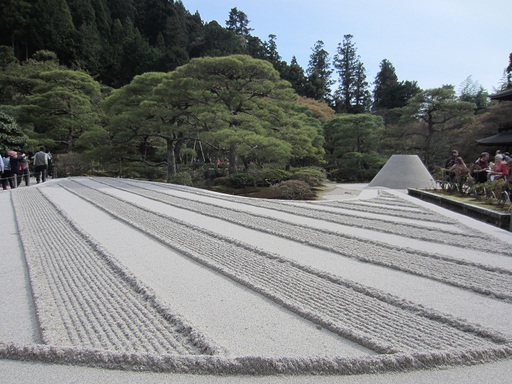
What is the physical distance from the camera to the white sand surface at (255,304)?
1664 millimetres

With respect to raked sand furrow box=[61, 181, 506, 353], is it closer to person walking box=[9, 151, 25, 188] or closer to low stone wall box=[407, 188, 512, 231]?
low stone wall box=[407, 188, 512, 231]

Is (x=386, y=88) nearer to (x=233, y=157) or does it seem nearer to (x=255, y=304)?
(x=233, y=157)

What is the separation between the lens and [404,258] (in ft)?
11.2

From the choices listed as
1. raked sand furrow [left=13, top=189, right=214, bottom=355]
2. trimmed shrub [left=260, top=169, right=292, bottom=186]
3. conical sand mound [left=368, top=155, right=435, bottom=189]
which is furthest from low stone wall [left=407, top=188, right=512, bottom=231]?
trimmed shrub [left=260, top=169, right=292, bottom=186]

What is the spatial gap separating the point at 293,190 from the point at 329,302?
347 inches

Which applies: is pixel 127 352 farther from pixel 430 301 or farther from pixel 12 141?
pixel 12 141

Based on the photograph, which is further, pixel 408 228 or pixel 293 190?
pixel 293 190

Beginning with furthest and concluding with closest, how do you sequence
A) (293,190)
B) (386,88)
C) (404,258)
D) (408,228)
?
(386,88) → (293,190) → (408,228) → (404,258)

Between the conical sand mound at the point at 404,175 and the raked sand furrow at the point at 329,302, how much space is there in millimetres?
9119

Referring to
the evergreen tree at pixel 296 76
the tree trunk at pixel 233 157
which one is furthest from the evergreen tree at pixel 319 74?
the tree trunk at pixel 233 157

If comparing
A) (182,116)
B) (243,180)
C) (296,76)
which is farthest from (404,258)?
(296,76)

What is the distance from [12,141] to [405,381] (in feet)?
51.9

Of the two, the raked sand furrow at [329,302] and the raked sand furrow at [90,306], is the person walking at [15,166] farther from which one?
the raked sand furrow at [329,302]

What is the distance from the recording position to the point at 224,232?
4.57m
